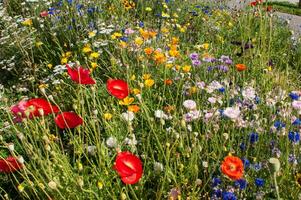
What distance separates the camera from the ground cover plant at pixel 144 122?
1.91m

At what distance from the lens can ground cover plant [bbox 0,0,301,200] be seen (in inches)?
75.4

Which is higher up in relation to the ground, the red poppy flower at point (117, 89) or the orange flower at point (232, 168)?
the red poppy flower at point (117, 89)

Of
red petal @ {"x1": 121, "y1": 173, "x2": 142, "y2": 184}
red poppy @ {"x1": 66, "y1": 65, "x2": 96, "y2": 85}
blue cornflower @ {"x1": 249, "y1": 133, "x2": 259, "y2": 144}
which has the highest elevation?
red poppy @ {"x1": 66, "y1": 65, "x2": 96, "y2": 85}

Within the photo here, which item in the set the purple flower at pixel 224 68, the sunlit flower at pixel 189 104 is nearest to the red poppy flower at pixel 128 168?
the sunlit flower at pixel 189 104

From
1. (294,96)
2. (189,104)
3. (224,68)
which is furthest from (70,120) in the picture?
(224,68)

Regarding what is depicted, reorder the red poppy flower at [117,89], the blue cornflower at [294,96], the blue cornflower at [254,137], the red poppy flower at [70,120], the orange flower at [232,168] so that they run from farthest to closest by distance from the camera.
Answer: the blue cornflower at [294,96], the blue cornflower at [254,137], the red poppy flower at [117,89], the red poppy flower at [70,120], the orange flower at [232,168]

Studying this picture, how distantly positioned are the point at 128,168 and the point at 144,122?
1.25 meters

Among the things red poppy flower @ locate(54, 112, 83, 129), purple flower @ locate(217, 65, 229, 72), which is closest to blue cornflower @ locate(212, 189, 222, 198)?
red poppy flower @ locate(54, 112, 83, 129)

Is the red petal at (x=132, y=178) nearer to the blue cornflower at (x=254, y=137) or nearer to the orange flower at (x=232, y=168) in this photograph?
the orange flower at (x=232, y=168)

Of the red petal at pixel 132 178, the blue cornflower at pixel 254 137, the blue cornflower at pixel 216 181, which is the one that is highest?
the red petal at pixel 132 178

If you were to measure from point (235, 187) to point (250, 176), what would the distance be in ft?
0.50

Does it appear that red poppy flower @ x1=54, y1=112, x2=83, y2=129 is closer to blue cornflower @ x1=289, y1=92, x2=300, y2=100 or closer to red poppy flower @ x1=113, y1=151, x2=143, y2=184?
red poppy flower @ x1=113, y1=151, x2=143, y2=184

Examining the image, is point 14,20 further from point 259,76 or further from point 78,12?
point 259,76

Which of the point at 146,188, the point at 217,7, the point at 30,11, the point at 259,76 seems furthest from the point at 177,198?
the point at 217,7
